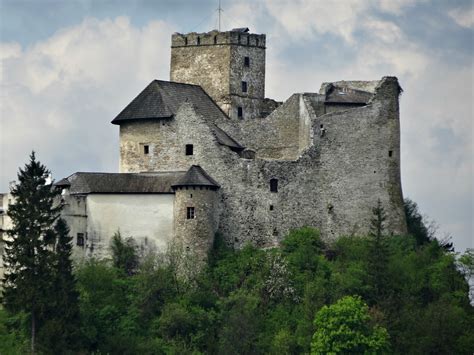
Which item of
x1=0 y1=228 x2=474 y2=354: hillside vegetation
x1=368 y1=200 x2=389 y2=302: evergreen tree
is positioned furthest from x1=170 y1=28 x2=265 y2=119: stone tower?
x1=368 y1=200 x2=389 y2=302: evergreen tree

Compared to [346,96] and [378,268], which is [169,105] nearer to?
[346,96]

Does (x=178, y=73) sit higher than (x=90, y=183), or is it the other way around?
(x=178, y=73)

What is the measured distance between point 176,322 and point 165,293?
2.17 m

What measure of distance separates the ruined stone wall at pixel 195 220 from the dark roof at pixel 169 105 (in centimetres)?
328

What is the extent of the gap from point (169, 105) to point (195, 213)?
6.39 meters

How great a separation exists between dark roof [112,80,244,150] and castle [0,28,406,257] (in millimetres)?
76

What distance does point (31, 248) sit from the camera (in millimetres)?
73188

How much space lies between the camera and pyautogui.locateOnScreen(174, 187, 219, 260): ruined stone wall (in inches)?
3051

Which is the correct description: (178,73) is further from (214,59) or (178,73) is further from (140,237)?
(140,237)

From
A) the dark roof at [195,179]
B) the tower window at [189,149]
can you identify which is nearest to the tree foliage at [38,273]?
the dark roof at [195,179]

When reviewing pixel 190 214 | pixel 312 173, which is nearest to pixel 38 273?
pixel 190 214

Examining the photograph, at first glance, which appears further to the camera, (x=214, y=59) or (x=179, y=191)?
(x=214, y=59)

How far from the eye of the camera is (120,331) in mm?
75562

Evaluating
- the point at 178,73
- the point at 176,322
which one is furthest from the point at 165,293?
the point at 178,73
